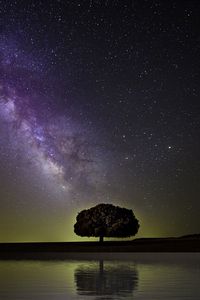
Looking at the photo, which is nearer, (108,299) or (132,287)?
(108,299)

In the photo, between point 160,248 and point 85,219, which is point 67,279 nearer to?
point 160,248

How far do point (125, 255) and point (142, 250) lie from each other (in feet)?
13.4

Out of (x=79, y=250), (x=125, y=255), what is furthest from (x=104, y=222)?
(x=125, y=255)

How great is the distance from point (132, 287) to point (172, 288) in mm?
1468

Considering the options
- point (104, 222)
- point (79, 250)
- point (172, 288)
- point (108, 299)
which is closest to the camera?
point (108, 299)

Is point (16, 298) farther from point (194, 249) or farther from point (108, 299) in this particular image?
point (194, 249)

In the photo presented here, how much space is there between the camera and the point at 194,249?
60594mm

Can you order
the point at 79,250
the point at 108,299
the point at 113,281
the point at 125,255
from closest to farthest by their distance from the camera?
1. the point at 108,299
2. the point at 113,281
3. the point at 125,255
4. the point at 79,250

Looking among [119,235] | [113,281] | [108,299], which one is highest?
[119,235]

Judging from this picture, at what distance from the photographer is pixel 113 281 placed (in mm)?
25281

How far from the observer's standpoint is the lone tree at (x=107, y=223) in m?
93.8

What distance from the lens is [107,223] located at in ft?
309

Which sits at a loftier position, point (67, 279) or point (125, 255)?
point (125, 255)

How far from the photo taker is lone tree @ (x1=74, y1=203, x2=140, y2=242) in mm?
93750
